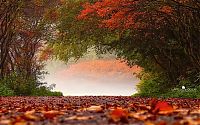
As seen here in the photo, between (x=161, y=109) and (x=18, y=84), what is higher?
(x=18, y=84)

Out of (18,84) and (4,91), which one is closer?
(4,91)

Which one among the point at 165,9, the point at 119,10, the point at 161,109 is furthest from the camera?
the point at 119,10

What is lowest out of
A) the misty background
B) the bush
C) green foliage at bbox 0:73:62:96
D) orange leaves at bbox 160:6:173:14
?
the bush

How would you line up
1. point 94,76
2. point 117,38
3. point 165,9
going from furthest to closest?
point 94,76, point 117,38, point 165,9

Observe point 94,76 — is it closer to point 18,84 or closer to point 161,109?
point 18,84

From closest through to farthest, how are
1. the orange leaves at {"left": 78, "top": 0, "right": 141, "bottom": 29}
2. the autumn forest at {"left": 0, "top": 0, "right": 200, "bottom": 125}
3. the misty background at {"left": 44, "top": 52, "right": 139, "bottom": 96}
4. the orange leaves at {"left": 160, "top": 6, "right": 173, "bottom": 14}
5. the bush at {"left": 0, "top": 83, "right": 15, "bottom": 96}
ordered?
1. the orange leaves at {"left": 78, "top": 0, "right": 141, "bottom": 29}
2. the orange leaves at {"left": 160, "top": 6, "right": 173, "bottom": 14}
3. the autumn forest at {"left": 0, "top": 0, "right": 200, "bottom": 125}
4. the bush at {"left": 0, "top": 83, "right": 15, "bottom": 96}
5. the misty background at {"left": 44, "top": 52, "right": 139, "bottom": 96}

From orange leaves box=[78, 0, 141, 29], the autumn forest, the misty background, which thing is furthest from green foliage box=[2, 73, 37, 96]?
the misty background

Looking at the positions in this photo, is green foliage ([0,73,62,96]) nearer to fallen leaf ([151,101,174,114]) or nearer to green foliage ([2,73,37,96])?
green foliage ([2,73,37,96])

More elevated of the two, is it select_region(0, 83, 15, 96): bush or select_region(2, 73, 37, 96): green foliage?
select_region(2, 73, 37, 96): green foliage

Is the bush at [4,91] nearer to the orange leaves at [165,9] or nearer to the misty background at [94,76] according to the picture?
the orange leaves at [165,9]

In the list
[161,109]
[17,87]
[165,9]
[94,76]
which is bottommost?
[161,109]

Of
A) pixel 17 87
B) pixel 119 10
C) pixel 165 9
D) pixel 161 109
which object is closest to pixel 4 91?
pixel 17 87

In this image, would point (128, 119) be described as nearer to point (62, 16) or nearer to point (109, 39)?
point (109, 39)

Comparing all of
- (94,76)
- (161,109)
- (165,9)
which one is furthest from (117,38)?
(94,76)
